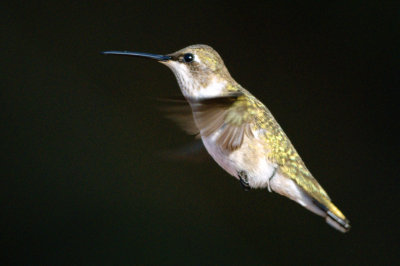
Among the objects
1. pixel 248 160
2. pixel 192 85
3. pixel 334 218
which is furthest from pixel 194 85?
pixel 334 218

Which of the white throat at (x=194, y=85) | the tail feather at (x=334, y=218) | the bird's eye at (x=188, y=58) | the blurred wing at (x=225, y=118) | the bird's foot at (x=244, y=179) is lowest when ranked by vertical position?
the tail feather at (x=334, y=218)

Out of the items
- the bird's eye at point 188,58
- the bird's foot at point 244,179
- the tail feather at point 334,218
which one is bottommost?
the tail feather at point 334,218

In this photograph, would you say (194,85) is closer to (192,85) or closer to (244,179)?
(192,85)

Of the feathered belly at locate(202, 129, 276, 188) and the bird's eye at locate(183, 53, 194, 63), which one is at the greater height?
the bird's eye at locate(183, 53, 194, 63)

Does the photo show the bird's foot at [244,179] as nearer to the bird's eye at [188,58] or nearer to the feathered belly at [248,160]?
the feathered belly at [248,160]

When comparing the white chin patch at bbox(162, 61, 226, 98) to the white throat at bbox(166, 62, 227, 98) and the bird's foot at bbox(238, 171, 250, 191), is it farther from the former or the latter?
the bird's foot at bbox(238, 171, 250, 191)

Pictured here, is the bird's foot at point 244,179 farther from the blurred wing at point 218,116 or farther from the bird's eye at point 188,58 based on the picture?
the bird's eye at point 188,58

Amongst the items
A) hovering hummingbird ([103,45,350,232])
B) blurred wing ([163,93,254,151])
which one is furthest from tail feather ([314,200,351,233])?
blurred wing ([163,93,254,151])

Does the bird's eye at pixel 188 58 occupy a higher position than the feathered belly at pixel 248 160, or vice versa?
the bird's eye at pixel 188 58

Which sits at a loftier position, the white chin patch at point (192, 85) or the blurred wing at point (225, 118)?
the white chin patch at point (192, 85)

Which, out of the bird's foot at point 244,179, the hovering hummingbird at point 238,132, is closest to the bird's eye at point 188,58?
the hovering hummingbird at point 238,132
